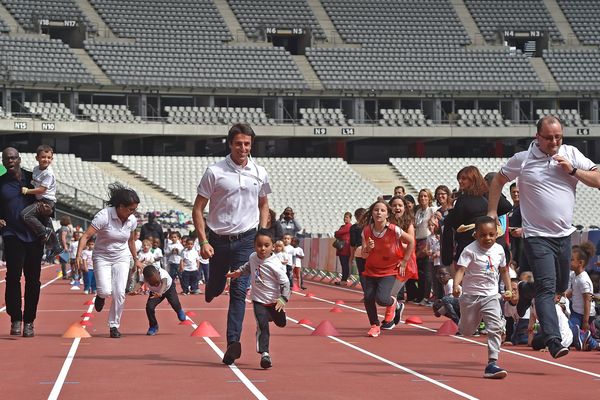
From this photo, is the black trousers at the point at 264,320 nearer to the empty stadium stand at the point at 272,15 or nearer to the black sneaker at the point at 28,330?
the black sneaker at the point at 28,330

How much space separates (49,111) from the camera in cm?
5834

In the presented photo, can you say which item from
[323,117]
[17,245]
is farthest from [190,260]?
[323,117]

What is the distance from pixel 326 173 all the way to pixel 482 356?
47.3 m

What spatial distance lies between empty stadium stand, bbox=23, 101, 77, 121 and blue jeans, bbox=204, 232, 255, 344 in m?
48.9

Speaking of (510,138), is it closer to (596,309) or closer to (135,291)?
(135,291)

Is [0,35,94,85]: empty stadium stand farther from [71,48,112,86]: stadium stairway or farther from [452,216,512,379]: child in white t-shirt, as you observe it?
[452,216,512,379]: child in white t-shirt

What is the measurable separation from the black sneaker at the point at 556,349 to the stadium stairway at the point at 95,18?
186ft

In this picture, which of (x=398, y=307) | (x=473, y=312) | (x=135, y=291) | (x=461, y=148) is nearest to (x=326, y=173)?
(x=461, y=148)

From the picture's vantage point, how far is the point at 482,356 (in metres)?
11.1

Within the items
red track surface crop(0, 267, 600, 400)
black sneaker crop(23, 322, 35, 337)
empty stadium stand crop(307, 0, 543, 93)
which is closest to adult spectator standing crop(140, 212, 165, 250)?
red track surface crop(0, 267, 600, 400)

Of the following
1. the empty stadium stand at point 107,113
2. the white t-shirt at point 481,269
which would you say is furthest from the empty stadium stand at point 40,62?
the white t-shirt at point 481,269

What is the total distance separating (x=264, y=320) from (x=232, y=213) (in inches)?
38.6

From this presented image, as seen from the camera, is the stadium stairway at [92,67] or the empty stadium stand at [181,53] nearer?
the stadium stairway at [92,67]

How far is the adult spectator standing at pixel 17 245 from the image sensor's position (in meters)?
12.7
